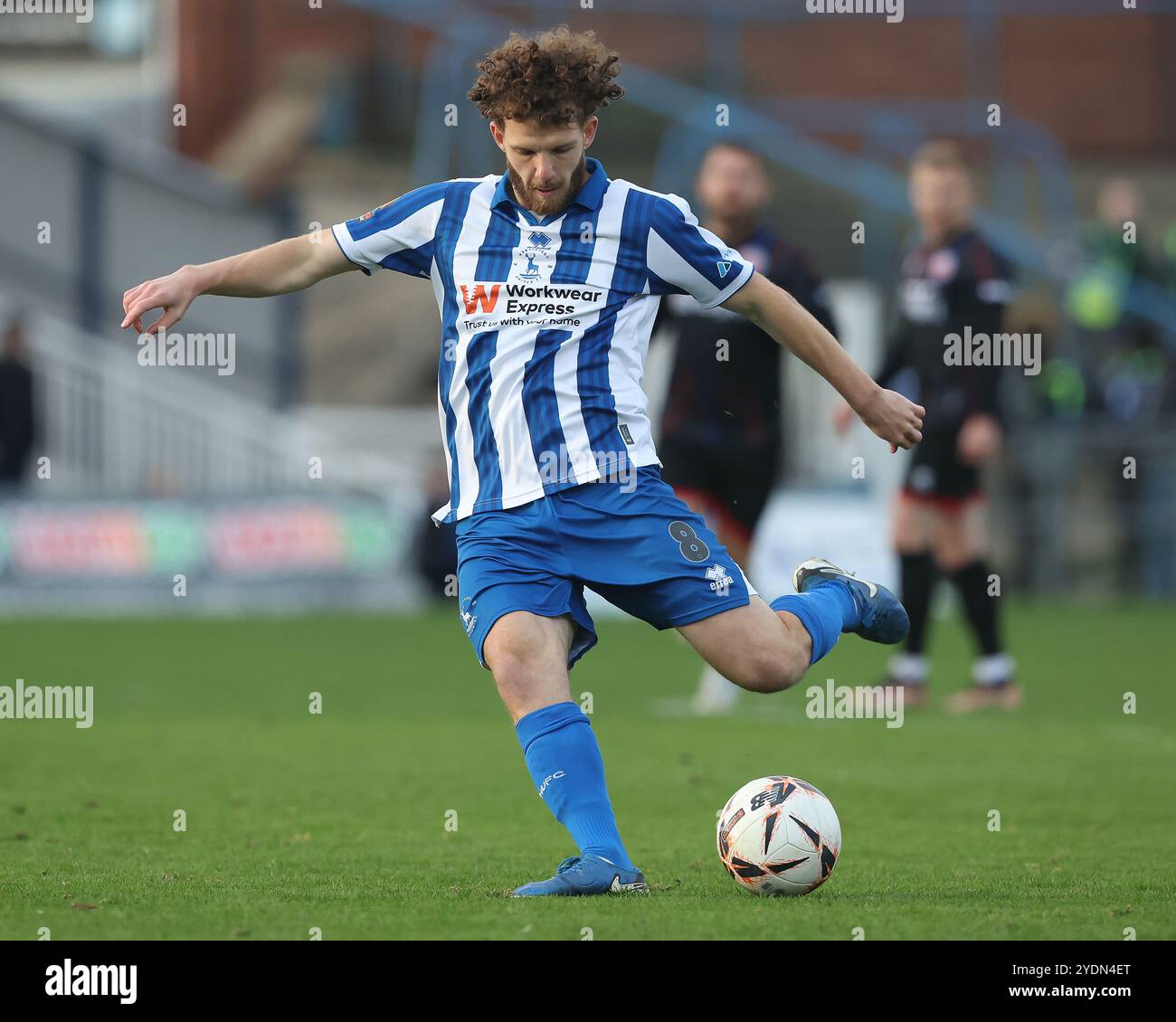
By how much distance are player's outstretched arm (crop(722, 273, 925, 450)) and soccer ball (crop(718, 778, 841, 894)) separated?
1023 mm

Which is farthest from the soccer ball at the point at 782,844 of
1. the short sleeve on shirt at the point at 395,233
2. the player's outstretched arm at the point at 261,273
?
the player's outstretched arm at the point at 261,273

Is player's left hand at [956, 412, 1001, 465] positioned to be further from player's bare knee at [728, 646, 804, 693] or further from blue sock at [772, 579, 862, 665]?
player's bare knee at [728, 646, 804, 693]

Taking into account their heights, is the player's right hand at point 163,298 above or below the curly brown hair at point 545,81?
below

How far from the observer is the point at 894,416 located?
539cm

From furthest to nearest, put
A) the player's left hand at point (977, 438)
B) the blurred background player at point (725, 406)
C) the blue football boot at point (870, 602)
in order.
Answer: the player's left hand at point (977, 438), the blurred background player at point (725, 406), the blue football boot at point (870, 602)

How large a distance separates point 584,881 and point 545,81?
2.00 m

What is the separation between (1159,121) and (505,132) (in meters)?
21.7

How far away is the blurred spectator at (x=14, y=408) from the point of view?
57.7 feet

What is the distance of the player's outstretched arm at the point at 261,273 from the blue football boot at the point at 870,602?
168 cm

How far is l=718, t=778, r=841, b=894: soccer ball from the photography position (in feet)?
16.6

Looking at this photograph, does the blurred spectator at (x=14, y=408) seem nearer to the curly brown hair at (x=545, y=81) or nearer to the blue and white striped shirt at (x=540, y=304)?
the blue and white striped shirt at (x=540, y=304)
